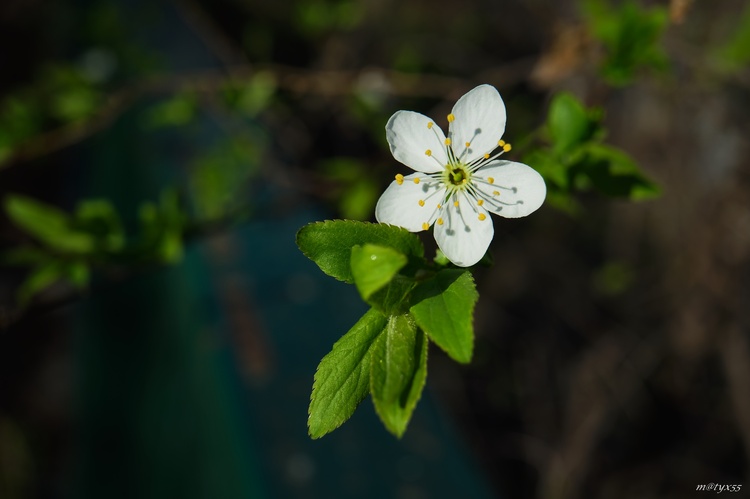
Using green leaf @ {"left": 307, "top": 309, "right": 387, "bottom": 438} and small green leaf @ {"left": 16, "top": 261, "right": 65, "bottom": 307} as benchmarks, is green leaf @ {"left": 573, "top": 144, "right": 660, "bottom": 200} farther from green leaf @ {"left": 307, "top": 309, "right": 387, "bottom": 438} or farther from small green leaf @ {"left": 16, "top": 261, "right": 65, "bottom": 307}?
small green leaf @ {"left": 16, "top": 261, "right": 65, "bottom": 307}

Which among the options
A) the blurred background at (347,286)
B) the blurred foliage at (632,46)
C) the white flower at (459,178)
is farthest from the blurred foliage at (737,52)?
the white flower at (459,178)

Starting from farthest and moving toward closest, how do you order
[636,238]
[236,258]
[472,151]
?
[636,238]
[236,258]
[472,151]

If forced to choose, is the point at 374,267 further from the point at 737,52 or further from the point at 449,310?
the point at 737,52

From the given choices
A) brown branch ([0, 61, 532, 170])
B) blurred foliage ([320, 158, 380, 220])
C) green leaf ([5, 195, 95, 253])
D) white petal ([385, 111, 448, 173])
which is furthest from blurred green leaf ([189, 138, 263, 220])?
white petal ([385, 111, 448, 173])

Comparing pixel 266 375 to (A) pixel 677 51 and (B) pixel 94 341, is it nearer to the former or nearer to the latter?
(B) pixel 94 341

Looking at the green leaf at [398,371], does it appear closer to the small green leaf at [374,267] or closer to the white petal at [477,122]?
the small green leaf at [374,267]

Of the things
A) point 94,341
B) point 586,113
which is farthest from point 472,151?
point 94,341

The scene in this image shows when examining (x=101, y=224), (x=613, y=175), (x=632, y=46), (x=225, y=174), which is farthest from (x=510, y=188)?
(x=225, y=174)
